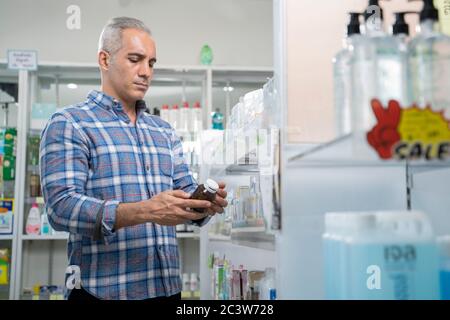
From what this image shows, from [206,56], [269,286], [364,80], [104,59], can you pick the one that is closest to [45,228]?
[206,56]

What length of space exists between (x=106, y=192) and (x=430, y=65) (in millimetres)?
→ 1257

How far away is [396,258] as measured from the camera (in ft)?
2.74

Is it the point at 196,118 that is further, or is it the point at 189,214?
the point at 196,118

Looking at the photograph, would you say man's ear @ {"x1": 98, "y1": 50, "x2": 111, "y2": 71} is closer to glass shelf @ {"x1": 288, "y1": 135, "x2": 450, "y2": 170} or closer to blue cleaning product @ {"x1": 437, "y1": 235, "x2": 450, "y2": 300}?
glass shelf @ {"x1": 288, "y1": 135, "x2": 450, "y2": 170}

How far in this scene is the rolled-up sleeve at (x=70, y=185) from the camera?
1647mm

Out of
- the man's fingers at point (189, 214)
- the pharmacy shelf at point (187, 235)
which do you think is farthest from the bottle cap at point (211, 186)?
the pharmacy shelf at point (187, 235)

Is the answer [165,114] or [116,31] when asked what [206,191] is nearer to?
[116,31]

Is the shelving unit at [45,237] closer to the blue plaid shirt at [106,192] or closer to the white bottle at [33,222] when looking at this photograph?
the white bottle at [33,222]

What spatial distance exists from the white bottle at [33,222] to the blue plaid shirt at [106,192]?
7.46ft

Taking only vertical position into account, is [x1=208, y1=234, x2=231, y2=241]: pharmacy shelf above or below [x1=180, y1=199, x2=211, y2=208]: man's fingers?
below

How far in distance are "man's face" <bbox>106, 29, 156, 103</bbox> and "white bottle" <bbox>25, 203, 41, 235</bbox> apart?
231cm

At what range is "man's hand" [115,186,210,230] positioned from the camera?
5.22 ft

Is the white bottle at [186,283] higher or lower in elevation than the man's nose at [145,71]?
lower

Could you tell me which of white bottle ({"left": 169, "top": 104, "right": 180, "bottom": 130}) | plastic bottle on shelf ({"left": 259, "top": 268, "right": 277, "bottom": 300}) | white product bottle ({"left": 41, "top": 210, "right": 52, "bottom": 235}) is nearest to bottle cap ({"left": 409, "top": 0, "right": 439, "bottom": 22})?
plastic bottle on shelf ({"left": 259, "top": 268, "right": 277, "bottom": 300})
